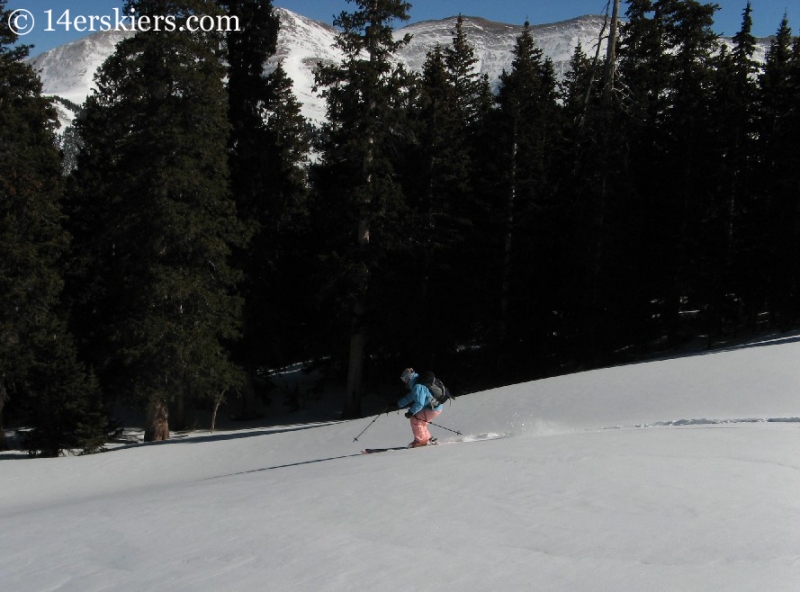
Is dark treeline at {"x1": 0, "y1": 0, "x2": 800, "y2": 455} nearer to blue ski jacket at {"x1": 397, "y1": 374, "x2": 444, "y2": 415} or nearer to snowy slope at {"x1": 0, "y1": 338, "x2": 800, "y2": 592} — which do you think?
snowy slope at {"x1": 0, "y1": 338, "x2": 800, "y2": 592}

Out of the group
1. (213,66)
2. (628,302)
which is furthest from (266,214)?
(628,302)

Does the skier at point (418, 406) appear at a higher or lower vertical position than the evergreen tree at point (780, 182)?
lower

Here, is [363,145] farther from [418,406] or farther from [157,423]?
[418,406]

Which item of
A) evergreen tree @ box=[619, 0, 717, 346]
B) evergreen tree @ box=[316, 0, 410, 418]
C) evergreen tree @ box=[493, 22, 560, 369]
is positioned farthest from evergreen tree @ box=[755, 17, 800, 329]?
evergreen tree @ box=[316, 0, 410, 418]

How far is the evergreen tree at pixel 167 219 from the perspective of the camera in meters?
19.9

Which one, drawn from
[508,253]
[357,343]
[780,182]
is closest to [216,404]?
[357,343]

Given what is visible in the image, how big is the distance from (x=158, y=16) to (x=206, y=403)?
16.8 m

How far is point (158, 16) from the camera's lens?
65.0 feet

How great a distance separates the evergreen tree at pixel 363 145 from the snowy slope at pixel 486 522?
13767mm

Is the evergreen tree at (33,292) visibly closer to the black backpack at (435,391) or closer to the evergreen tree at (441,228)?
the evergreen tree at (441,228)

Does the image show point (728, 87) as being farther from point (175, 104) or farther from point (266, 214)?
point (175, 104)

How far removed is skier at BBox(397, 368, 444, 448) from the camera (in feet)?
35.8

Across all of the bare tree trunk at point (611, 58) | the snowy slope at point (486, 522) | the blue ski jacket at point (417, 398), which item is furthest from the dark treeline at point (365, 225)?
the blue ski jacket at point (417, 398)

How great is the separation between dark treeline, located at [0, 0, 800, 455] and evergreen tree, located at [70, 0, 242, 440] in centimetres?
8
